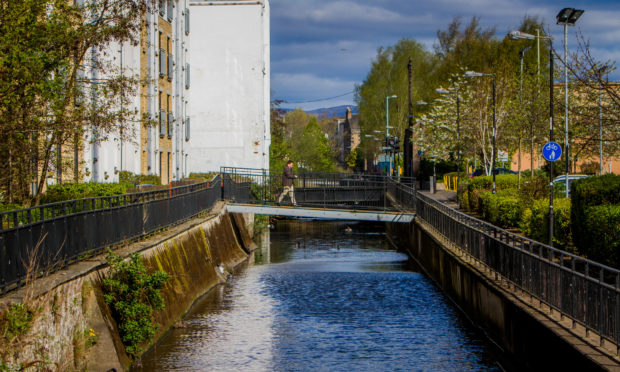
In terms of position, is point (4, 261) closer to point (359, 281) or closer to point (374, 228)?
point (359, 281)

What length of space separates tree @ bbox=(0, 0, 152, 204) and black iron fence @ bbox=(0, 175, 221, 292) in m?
1.76

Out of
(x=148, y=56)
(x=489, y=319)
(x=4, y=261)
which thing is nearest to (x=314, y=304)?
(x=489, y=319)

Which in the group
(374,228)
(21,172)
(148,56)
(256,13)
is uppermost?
(256,13)

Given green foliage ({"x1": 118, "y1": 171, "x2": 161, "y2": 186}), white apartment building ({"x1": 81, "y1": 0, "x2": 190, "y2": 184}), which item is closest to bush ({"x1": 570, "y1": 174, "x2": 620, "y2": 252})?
white apartment building ({"x1": 81, "y1": 0, "x2": 190, "y2": 184})

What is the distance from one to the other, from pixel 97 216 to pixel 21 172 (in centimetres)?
423

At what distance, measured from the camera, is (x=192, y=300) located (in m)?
19.9

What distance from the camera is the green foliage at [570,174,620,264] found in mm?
15781

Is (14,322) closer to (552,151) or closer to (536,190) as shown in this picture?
(552,151)

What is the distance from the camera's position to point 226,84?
5619 centimetres

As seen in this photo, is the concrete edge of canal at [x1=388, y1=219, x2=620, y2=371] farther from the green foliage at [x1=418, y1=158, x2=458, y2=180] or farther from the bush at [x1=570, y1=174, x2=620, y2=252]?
the green foliage at [x1=418, y1=158, x2=458, y2=180]

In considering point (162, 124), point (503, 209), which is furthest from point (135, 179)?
point (503, 209)

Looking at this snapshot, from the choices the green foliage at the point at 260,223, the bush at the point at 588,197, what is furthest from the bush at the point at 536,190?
the green foliage at the point at 260,223

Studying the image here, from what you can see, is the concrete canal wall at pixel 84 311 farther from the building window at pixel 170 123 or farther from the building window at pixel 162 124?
the building window at pixel 170 123

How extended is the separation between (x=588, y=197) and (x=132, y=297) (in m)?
9.16
